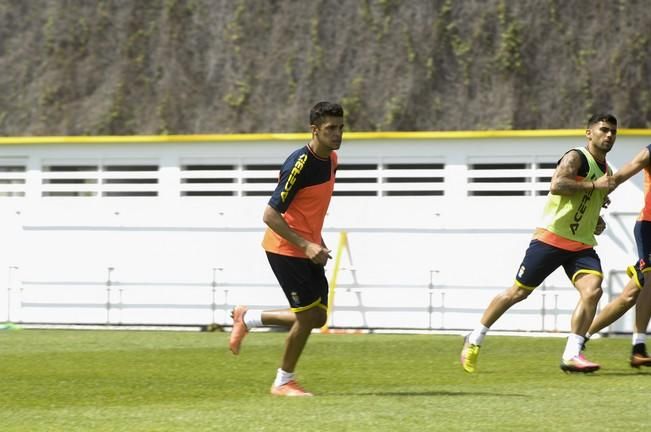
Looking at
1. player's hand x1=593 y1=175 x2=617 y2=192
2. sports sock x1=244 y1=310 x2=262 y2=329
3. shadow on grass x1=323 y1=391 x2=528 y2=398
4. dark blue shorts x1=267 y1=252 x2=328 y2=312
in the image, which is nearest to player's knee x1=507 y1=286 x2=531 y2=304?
player's hand x1=593 y1=175 x2=617 y2=192

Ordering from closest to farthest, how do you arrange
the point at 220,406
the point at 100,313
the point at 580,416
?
the point at 580,416
the point at 220,406
the point at 100,313

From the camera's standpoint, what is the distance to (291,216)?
11.0 m

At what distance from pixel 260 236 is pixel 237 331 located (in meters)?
10.7

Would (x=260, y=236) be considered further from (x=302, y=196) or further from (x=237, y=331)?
(x=302, y=196)

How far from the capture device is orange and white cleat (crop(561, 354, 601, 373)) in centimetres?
1245

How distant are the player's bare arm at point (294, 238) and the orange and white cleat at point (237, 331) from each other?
134 cm

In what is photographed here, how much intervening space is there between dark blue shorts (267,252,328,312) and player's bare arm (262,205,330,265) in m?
0.30

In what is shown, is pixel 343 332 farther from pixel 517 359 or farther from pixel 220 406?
pixel 220 406

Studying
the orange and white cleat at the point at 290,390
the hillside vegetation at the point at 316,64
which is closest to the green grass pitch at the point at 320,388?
the orange and white cleat at the point at 290,390

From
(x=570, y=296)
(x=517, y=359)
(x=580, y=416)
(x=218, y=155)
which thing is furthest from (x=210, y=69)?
(x=580, y=416)

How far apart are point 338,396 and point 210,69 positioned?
15514 mm

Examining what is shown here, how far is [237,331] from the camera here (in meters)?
11.8

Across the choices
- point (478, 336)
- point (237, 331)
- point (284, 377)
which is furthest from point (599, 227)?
point (284, 377)

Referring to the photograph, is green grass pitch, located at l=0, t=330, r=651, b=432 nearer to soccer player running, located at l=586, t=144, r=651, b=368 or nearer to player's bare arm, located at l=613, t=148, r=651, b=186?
soccer player running, located at l=586, t=144, r=651, b=368
